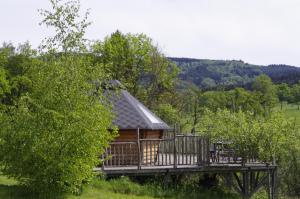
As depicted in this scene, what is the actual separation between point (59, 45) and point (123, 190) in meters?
6.22

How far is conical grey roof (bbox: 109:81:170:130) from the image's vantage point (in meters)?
21.6

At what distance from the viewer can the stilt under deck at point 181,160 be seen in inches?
767

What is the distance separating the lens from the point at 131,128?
21531mm

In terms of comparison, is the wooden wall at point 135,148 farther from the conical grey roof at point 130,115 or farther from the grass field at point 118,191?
the grass field at point 118,191

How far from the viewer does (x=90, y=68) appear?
15.1 meters

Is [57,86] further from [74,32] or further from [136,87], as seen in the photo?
[136,87]

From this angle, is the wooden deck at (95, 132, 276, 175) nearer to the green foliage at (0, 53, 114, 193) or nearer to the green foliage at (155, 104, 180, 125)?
the green foliage at (0, 53, 114, 193)

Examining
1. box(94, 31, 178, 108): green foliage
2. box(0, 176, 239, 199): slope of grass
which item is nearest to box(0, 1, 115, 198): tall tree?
box(0, 176, 239, 199): slope of grass

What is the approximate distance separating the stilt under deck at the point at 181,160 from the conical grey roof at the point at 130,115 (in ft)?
3.00

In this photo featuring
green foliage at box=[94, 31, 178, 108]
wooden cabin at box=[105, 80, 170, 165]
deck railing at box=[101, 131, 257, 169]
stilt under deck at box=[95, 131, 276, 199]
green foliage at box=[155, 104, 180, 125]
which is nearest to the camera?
stilt under deck at box=[95, 131, 276, 199]

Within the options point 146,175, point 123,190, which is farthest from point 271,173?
point 123,190

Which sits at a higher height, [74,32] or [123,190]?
[74,32]

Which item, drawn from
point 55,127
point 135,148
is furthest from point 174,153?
point 55,127

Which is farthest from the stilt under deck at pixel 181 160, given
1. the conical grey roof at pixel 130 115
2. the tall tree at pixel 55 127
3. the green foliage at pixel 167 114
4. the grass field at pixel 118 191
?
the green foliage at pixel 167 114
